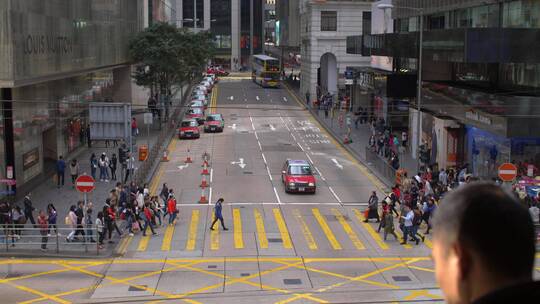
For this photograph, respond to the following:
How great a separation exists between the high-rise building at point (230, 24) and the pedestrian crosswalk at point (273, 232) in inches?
4184

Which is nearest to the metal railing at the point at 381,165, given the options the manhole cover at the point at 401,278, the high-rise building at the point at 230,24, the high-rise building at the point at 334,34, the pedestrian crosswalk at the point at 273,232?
the pedestrian crosswalk at the point at 273,232

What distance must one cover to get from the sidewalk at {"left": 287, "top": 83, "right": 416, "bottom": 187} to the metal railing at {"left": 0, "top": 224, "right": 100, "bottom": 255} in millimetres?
15975

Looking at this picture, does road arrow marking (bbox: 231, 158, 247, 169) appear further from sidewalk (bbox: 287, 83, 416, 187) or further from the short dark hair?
the short dark hair

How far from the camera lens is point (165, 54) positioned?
55.2 meters

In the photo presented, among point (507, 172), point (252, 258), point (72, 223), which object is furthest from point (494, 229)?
point (72, 223)

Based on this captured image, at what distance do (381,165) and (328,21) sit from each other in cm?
4075

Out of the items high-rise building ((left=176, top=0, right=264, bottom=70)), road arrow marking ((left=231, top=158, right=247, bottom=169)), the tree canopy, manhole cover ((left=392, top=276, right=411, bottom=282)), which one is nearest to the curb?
road arrow marking ((left=231, top=158, right=247, bottom=169))

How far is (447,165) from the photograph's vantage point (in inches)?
1490

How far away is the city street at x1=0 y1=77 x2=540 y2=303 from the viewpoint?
1778 cm

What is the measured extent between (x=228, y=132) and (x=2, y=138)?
26723 millimetres

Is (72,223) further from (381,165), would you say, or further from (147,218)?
(381,165)

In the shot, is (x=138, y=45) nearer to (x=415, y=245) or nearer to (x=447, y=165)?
(x=447, y=165)

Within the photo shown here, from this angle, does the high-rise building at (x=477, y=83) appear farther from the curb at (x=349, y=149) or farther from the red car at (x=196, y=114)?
the red car at (x=196, y=114)

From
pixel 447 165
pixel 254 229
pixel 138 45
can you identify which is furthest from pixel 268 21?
pixel 254 229
